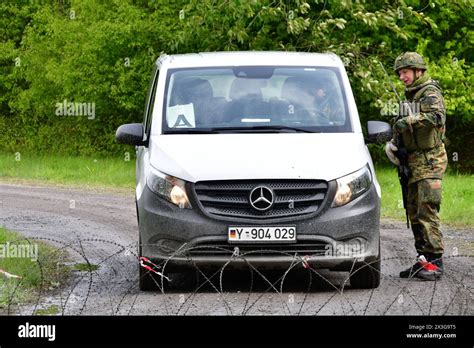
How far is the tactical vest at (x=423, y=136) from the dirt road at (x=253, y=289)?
3.08 feet

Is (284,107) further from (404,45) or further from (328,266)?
(404,45)

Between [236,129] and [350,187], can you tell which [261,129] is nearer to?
[236,129]

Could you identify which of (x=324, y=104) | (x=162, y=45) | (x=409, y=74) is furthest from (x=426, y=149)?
(x=162, y=45)

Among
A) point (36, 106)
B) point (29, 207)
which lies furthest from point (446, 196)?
point (36, 106)

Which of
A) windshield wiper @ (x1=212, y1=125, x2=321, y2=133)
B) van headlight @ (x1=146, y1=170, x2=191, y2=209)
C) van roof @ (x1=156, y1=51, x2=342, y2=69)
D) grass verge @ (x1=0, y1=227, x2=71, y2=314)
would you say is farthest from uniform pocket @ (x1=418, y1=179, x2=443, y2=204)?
grass verge @ (x1=0, y1=227, x2=71, y2=314)

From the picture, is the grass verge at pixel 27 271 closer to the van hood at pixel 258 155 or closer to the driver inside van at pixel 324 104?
the van hood at pixel 258 155

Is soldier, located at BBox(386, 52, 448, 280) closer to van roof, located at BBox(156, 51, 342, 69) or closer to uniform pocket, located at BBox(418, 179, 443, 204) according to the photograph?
uniform pocket, located at BBox(418, 179, 443, 204)

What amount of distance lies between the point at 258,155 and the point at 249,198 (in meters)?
0.38

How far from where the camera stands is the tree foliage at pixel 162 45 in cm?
2416

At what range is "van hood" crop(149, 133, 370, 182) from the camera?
30.0ft

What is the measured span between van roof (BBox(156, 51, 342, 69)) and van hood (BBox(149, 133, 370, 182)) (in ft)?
3.39

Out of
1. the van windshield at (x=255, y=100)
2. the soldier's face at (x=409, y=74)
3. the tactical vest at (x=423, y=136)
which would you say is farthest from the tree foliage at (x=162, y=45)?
the tactical vest at (x=423, y=136)

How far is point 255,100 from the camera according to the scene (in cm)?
1027

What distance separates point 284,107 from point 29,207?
29.2 ft
